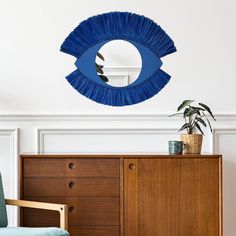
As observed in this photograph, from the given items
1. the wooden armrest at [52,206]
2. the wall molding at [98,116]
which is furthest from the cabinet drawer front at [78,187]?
the wall molding at [98,116]

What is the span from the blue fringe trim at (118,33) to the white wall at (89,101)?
0.05 m

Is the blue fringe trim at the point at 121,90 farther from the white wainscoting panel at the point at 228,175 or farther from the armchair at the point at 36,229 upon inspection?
the armchair at the point at 36,229

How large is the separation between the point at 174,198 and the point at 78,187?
617 mm

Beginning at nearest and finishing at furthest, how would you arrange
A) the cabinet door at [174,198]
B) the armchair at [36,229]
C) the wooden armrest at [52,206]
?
the armchair at [36,229] → the wooden armrest at [52,206] → the cabinet door at [174,198]

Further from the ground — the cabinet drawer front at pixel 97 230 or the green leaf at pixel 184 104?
the green leaf at pixel 184 104

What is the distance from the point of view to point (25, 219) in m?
3.22

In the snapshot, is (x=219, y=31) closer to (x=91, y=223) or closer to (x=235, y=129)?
(x=235, y=129)

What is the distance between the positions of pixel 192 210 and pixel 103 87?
43.8 inches

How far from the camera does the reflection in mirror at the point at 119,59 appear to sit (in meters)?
3.64

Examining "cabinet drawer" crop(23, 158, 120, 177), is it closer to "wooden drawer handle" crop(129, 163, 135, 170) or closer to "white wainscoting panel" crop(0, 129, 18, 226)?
"wooden drawer handle" crop(129, 163, 135, 170)

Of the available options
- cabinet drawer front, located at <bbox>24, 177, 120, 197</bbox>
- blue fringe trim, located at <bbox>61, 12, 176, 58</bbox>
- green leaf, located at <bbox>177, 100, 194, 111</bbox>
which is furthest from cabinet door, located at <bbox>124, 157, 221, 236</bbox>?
blue fringe trim, located at <bbox>61, 12, 176, 58</bbox>

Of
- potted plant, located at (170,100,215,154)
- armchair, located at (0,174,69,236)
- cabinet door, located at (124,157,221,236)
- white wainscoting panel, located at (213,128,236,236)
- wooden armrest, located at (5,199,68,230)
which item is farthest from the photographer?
white wainscoting panel, located at (213,128,236,236)

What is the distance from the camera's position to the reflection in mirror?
3.64 m

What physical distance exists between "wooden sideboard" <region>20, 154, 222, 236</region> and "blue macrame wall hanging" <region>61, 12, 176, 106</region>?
0.63m
